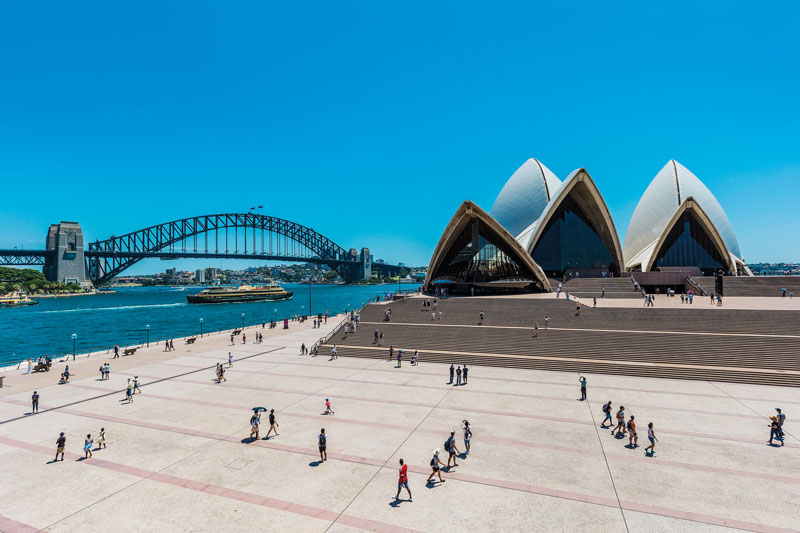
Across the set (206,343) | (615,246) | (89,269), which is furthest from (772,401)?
(89,269)

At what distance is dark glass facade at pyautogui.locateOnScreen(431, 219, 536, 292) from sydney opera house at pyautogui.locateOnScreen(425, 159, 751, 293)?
0.11m

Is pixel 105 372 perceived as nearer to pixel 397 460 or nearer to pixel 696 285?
pixel 397 460

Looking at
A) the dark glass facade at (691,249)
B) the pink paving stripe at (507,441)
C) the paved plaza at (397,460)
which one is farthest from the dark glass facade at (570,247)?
the pink paving stripe at (507,441)

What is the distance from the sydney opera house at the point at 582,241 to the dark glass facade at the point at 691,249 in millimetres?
100

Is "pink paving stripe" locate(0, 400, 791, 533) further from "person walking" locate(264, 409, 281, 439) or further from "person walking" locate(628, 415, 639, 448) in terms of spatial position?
"person walking" locate(628, 415, 639, 448)

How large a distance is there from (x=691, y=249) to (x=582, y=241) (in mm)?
12276

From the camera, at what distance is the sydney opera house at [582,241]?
4256 cm

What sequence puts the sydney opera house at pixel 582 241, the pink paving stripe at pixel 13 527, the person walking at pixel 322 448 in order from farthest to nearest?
the sydney opera house at pixel 582 241 < the person walking at pixel 322 448 < the pink paving stripe at pixel 13 527

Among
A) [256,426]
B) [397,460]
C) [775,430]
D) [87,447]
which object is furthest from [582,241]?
[87,447]

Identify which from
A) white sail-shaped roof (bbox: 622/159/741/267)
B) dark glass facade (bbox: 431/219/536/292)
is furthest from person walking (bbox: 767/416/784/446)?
white sail-shaped roof (bbox: 622/159/741/267)

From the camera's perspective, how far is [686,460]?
9352 millimetres

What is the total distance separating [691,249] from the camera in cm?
4678

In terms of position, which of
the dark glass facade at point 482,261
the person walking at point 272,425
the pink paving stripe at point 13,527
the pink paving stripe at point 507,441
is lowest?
the pink paving stripe at point 507,441

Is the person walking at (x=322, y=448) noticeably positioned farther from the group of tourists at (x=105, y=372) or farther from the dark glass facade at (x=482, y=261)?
the dark glass facade at (x=482, y=261)
